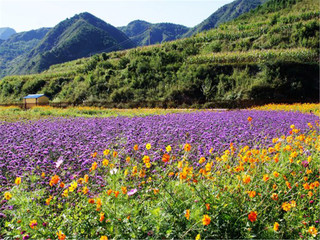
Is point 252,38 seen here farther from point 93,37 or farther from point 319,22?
point 93,37

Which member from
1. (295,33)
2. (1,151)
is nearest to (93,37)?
(295,33)

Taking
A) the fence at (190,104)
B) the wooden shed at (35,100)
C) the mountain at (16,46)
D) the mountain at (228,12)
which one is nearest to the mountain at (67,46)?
the mountain at (16,46)

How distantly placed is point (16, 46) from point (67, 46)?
7746 centimetres

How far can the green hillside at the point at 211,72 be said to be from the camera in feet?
57.0

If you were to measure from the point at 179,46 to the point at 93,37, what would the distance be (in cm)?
9442

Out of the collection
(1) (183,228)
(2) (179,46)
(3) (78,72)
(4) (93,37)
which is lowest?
(1) (183,228)

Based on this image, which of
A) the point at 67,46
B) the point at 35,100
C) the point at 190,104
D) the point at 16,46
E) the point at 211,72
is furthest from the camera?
the point at 16,46

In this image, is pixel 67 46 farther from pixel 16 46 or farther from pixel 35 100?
pixel 35 100

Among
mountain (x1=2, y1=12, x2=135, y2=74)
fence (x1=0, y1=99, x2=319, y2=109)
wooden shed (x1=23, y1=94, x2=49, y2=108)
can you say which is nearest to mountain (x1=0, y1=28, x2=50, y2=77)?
mountain (x1=2, y1=12, x2=135, y2=74)

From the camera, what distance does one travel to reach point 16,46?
15888 centimetres

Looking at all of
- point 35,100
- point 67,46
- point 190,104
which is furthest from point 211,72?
point 67,46

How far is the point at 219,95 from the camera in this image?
17.3 metres

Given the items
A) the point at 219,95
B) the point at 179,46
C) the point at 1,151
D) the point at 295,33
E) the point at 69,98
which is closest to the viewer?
the point at 1,151

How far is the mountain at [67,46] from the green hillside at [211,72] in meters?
55.7
